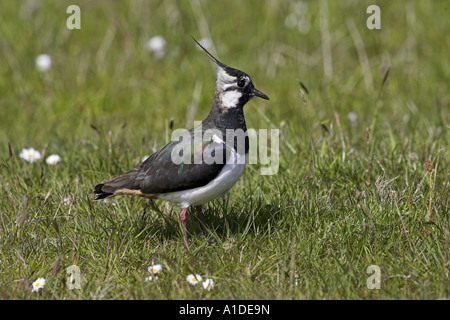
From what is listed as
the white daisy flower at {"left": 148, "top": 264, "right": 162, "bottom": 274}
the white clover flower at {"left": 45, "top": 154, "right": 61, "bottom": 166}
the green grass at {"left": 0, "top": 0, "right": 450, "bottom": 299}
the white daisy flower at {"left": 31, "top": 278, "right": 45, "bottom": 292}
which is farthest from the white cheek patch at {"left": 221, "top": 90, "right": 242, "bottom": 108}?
the white clover flower at {"left": 45, "top": 154, "right": 61, "bottom": 166}

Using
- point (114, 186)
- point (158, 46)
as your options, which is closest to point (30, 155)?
point (114, 186)

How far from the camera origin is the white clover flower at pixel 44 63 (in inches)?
317

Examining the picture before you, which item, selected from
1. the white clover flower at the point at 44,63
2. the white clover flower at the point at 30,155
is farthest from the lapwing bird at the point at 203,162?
the white clover flower at the point at 44,63

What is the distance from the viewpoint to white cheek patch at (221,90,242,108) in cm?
466

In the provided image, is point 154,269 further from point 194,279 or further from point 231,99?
point 231,99

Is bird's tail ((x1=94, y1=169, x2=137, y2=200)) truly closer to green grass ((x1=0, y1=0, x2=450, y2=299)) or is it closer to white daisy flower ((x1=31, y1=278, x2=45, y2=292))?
green grass ((x1=0, y1=0, x2=450, y2=299))

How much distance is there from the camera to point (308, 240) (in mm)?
4328

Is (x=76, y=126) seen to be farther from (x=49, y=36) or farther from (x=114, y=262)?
(x=114, y=262)

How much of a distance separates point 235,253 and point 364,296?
3.05ft

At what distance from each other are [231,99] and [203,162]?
0.57 meters

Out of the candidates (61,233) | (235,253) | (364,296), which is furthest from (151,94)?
(364,296)

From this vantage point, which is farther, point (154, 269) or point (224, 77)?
point (224, 77)

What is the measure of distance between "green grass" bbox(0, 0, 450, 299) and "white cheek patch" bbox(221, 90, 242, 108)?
0.75 m

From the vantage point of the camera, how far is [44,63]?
8.05 m
